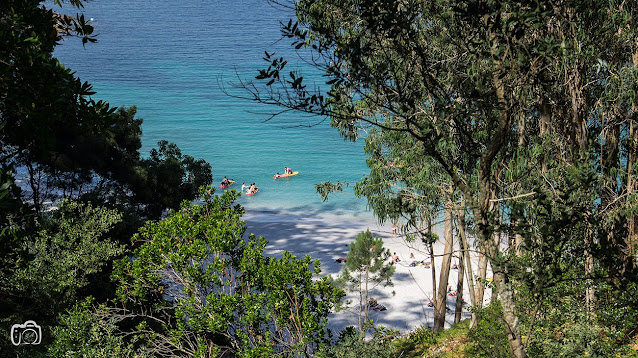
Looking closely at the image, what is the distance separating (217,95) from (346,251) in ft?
93.6

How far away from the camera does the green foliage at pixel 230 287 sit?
6.69 meters

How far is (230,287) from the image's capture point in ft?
23.8

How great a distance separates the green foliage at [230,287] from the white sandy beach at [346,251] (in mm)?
5198

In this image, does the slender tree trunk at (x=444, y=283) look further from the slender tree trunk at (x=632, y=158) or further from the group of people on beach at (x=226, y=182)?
the group of people on beach at (x=226, y=182)

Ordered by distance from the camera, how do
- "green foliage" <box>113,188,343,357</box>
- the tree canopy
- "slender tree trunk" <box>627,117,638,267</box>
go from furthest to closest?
"slender tree trunk" <box>627,117,638,267</box>, "green foliage" <box>113,188,343,357</box>, the tree canopy

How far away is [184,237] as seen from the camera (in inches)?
297

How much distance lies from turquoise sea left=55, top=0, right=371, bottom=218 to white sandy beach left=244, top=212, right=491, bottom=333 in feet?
6.42

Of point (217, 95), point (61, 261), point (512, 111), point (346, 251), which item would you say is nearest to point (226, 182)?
point (346, 251)

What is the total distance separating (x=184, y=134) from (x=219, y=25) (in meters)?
32.3

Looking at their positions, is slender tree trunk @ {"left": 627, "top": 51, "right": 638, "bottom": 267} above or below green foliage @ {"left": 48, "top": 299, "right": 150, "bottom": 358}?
above

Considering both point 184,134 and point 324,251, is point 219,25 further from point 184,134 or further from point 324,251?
point 324,251

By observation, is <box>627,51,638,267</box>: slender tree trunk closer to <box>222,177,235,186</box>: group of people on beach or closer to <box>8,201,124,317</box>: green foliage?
<box>8,201,124,317</box>: green foliage

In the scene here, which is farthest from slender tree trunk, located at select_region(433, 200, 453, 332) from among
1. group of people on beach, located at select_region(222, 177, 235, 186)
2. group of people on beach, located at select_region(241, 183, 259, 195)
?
group of people on beach, located at select_region(222, 177, 235, 186)

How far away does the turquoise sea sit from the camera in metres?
32.5
